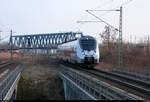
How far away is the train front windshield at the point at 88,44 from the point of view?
49.8 metres

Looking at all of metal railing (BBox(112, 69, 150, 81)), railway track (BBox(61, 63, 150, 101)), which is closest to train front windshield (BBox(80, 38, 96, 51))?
metal railing (BBox(112, 69, 150, 81))

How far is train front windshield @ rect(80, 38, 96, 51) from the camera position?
49812 mm

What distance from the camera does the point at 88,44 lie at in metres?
50.0

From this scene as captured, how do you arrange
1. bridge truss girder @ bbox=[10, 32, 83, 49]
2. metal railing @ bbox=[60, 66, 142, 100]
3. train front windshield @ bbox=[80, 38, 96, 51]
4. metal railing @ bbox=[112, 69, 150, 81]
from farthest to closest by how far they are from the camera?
bridge truss girder @ bbox=[10, 32, 83, 49], train front windshield @ bbox=[80, 38, 96, 51], metal railing @ bbox=[112, 69, 150, 81], metal railing @ bbox=[60, 66, 142, 100]

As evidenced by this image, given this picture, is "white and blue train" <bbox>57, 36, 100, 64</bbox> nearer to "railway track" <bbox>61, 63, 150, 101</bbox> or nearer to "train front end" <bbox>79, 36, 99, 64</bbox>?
"train front end" <bbox>79, 36, 99, 64</bbox>

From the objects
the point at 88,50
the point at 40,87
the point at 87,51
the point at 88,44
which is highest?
the point at 88,44

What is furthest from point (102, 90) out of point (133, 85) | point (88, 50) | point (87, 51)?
point (88, 50)

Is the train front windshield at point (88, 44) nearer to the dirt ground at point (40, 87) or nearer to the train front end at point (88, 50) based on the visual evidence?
the train front end at point (88, 50)

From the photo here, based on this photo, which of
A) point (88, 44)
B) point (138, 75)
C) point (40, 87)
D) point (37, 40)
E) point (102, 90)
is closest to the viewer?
point (102, 90)

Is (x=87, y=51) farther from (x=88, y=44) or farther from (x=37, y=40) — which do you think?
(x=37, y=40)

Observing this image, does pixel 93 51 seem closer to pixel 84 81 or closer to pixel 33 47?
pixel 84 81

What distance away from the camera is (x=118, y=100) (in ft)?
56.2

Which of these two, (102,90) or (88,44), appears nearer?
(102,90)

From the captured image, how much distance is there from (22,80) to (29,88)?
13.8ft
